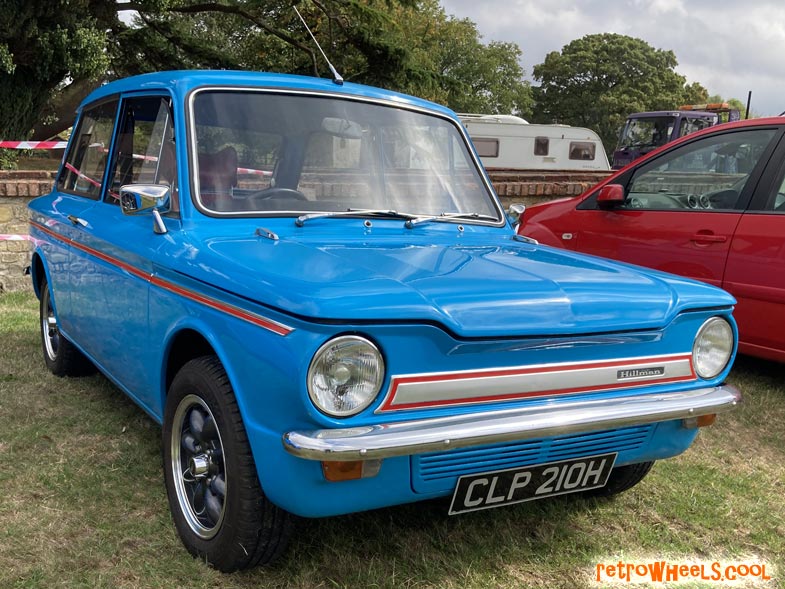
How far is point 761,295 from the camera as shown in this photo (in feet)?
15.2

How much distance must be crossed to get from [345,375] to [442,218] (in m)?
1.46

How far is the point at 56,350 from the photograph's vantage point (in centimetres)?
490

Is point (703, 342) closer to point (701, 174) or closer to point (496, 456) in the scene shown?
point (496, 456)

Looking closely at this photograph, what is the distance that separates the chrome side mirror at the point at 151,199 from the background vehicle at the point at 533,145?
1544cm

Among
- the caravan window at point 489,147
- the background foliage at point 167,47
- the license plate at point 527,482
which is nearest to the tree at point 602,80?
the background foliage at point 167,47

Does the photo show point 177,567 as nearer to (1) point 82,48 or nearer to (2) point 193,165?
(2) point 193,165

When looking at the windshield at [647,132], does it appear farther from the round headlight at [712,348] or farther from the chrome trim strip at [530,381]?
the chrome trim strip at [530,381]

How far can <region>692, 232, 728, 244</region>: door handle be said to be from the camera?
4.88 m

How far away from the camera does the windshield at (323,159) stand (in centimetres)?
312

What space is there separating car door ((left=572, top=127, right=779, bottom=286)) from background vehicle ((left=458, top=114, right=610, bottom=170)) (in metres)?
12.7

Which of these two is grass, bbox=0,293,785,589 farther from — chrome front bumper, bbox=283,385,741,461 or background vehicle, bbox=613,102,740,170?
background vehicle, bbox=613,102,740,170

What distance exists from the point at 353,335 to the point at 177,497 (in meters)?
1.20

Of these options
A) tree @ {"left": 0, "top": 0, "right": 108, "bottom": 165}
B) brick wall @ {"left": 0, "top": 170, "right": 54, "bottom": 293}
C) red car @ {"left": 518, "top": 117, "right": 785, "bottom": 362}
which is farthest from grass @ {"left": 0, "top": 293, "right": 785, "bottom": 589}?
tree @ {"left": 0, "top": 0, "right": 108, "bottom": 165}

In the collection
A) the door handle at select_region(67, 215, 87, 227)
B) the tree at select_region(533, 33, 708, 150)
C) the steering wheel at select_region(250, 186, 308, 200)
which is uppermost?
the tree at select_region(533, 33, 708, 150)
